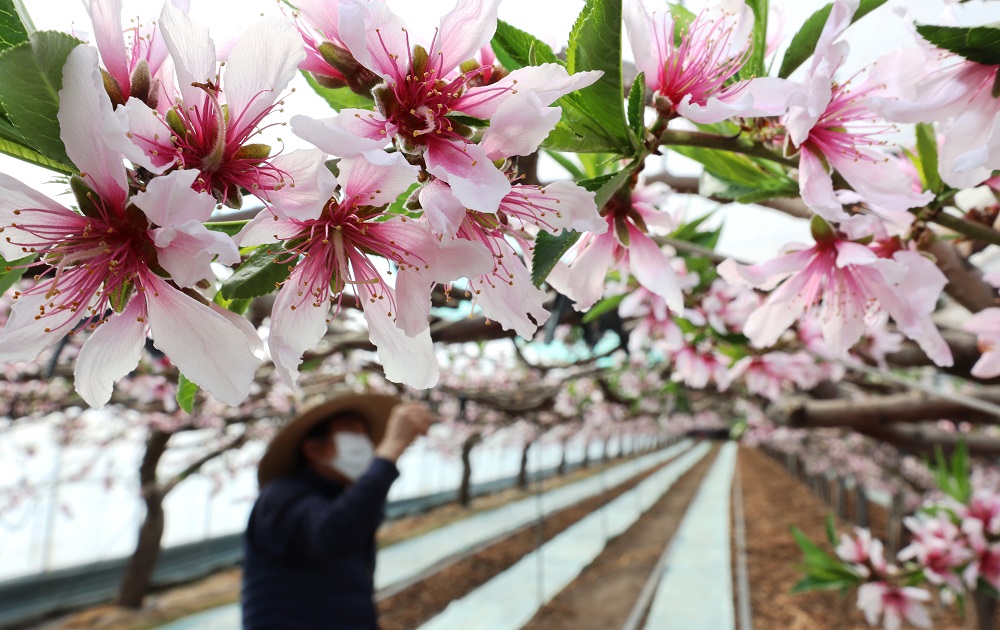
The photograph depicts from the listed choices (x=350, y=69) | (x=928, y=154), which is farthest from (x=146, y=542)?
(x=928, y=154)

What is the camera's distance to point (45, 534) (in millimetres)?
6602

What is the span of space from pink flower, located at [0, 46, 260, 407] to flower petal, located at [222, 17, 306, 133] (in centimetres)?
8

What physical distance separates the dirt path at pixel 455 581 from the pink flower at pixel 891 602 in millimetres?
4038

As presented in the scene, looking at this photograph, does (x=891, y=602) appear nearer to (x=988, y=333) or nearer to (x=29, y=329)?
(x=988, y=333)

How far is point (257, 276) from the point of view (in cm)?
41

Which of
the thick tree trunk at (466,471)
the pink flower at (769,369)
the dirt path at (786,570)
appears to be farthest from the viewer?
the thick tree trunk at (466,471)

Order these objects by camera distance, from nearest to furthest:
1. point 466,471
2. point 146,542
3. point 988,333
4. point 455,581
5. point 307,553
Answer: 1. point 988,333
2. point 307,553
3. point 146,542
4. point 455,581
5. point 466,471

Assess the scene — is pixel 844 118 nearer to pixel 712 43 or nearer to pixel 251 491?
pixel 712 43

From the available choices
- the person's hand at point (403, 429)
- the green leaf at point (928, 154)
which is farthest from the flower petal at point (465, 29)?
the person's hand at point (403, 429)

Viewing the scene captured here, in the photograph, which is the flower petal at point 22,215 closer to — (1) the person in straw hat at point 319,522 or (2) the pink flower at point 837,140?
(2) the pink flower at point 837,140

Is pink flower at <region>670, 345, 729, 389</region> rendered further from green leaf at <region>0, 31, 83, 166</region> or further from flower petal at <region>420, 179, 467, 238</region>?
green leaf at <region>0, 31, 83, 166</region>

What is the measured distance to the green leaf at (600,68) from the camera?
40 cm

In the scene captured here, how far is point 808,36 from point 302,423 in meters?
2.43

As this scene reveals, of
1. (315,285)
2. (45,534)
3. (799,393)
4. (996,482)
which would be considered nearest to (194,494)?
(45,534)
